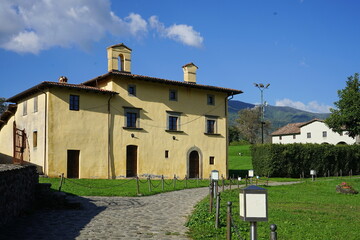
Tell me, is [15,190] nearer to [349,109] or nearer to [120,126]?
[120,126]

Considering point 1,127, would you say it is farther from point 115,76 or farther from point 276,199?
point 276,199

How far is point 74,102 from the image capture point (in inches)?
1128

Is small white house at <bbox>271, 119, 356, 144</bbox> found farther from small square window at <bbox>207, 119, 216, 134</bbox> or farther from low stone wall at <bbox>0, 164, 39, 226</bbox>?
low stone wall at <bbox>0, 164, 39, 226</bbox>

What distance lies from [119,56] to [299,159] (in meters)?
19.9

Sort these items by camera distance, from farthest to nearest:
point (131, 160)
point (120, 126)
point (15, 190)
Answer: point (131, 160) → point (120, 126) → point (15, 190)

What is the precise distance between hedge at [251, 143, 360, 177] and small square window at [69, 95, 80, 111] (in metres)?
18.4

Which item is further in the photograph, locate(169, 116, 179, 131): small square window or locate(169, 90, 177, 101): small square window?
locate(169, 90, 177, 101): small square window

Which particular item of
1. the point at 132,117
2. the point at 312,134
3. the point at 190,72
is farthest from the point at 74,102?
the point at 312,134

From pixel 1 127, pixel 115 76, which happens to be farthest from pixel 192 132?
pixel 1 127

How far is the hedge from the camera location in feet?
124

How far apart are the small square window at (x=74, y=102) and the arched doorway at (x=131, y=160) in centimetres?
503

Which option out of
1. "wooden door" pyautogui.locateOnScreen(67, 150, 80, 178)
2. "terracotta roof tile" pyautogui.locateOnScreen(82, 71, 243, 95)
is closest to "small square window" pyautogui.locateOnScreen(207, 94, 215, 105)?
"terracotta roof tile" pyautogui.locateOnScreen(82, 71, 243, 95)

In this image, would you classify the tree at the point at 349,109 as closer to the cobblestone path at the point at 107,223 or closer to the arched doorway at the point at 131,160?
the arched doorway at the point at 131,160

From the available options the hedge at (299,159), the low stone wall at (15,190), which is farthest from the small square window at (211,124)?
the low stone wall at (15,190)
